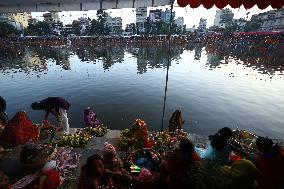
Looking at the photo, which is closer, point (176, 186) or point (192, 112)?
point (176, 186)

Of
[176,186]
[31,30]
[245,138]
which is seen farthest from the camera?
[31,30]

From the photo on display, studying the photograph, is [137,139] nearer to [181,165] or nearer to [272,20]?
[181,165]

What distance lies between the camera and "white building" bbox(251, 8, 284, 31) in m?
102

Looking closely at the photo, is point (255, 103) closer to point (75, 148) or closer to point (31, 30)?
point (75, 148)

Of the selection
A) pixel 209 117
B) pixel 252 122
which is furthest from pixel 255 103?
pixel 209 117

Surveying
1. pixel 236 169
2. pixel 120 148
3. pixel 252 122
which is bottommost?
pixel 252 122

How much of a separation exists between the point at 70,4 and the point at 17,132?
4.78 meters

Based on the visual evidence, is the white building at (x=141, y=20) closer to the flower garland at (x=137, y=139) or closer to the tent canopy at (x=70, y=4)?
the tent canopy at (x=70, y=4)

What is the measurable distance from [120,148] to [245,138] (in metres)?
4.31

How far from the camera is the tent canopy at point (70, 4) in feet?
27.8

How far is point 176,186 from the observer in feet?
→ 16.7

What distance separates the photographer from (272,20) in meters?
110

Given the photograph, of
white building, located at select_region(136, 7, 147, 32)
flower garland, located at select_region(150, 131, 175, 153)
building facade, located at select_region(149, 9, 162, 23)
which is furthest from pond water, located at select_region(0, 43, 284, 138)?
white building, located at select_region(136, 7, 147, 32)

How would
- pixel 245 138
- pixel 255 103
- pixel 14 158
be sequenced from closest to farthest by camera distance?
1. pixel 14 158
2. pixel 245 138
3. pixel 255 103
